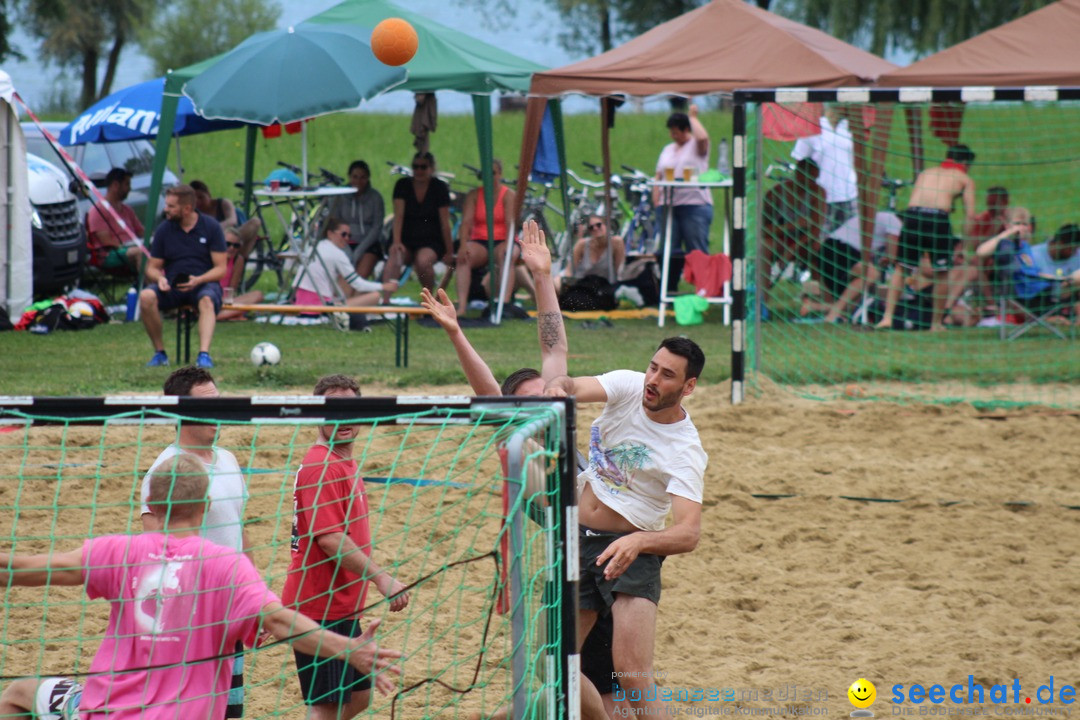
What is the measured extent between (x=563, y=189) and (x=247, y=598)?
11.4 metres

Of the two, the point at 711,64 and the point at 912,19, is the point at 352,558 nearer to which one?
the point at 711,64

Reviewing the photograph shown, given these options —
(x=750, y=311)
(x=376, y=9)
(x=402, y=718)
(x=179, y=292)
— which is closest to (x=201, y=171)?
(x=376, y=9)

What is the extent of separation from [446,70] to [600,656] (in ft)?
29.0

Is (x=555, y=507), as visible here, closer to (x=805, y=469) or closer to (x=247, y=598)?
(x=247, y=598)

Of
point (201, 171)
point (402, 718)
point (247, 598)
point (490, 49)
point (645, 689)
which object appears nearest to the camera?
point (247, 598)

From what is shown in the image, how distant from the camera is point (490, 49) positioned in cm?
1318

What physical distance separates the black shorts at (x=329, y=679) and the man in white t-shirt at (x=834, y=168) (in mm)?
9728

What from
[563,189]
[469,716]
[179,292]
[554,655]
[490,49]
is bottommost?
[469,716]

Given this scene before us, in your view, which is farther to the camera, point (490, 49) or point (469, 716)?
point (490, 49)

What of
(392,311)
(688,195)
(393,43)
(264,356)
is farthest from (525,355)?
(688,195)

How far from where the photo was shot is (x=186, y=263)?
10.5 metres

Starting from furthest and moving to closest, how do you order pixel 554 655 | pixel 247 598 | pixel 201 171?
pixel 201 171 → pixel 554 655 → pixel 247 598

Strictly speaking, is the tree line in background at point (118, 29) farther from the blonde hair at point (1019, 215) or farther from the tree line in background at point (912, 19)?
the blonde hair at point (1019, 215)

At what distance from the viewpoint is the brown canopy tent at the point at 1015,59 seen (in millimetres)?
11102
